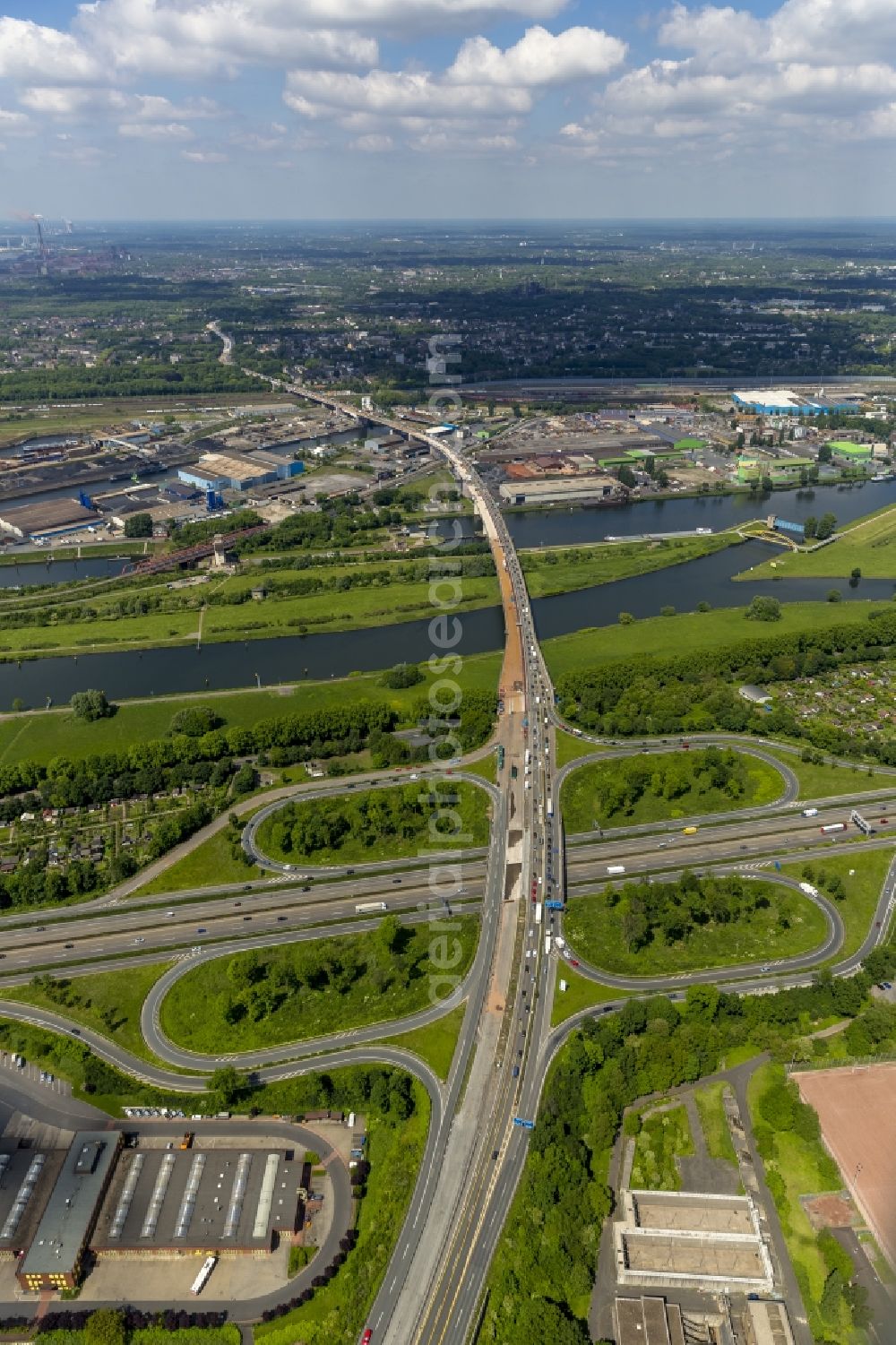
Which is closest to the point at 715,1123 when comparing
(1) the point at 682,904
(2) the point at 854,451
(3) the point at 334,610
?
(1) the point at 682,904

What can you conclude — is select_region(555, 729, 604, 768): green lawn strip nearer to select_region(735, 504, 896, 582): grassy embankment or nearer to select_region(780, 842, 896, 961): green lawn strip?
select_region(780, 842, 896, 961): green lawn strip

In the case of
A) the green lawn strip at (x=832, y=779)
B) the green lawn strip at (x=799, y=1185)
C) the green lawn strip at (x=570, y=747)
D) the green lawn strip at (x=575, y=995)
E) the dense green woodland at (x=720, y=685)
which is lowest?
the green lawn strip at (x=799, y=1185)

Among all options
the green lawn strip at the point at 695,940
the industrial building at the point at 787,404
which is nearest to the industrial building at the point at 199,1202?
the green lawn strip at the point at 695,940

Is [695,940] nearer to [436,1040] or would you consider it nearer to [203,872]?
[436,1040]

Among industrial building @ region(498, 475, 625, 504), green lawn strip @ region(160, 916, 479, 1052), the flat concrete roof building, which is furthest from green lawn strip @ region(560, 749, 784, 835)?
industrial building @ region(498, 475, 625, 504)

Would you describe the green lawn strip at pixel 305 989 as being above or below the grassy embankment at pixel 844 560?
below

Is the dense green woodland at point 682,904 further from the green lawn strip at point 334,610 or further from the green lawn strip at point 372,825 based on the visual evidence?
the green lawn strip at point 334,610

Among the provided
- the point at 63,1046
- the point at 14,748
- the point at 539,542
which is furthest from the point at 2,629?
the point at 539,542
